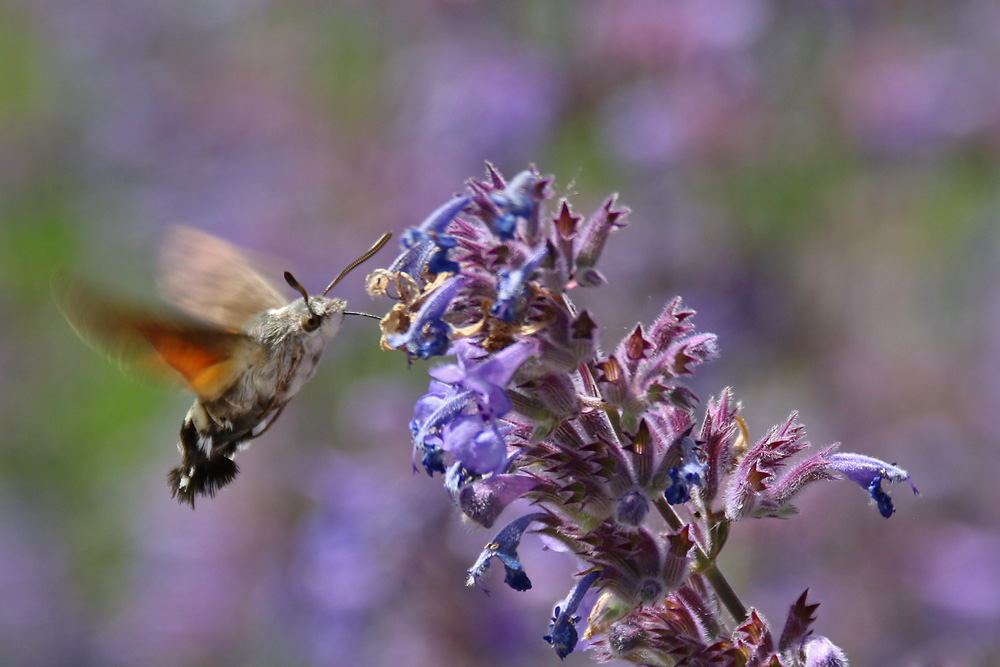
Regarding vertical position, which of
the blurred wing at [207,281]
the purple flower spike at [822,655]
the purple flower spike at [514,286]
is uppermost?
the blurred wing at [207,281]

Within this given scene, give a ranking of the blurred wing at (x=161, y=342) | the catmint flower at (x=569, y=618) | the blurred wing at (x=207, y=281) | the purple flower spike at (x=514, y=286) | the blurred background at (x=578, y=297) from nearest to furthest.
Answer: the purple flower spike at (x=514, y=286)
the catmint flower at (x=569, y=618)
the blurred wing at (x=161, y=342)
the blurred wing at (x=207, y=281)
the blurred background at (x=578, y=297)

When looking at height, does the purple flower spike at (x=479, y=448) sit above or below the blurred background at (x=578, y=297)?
below

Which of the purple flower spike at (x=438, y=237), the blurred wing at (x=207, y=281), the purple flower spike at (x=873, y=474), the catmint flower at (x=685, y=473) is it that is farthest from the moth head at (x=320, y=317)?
the purple flower spike at (x=873, y=474)

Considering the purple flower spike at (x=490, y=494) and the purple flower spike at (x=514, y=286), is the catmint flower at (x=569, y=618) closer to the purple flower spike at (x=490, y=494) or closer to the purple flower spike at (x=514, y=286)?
the purple flower spike at (x=490, y=494)

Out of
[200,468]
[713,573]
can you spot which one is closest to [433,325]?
[713,573]

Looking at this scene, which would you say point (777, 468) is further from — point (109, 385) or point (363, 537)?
point (109, 385)

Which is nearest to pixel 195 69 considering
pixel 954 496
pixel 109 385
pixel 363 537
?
pixel 109 385

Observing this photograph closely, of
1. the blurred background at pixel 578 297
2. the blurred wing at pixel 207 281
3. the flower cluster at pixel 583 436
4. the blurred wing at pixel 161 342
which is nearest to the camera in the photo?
the flower cluster at pixel 583 436

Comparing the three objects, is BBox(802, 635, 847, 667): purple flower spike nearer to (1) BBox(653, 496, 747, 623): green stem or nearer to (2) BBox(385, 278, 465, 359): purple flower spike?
(1) BBox(653, 496, 747, 623): green stem
